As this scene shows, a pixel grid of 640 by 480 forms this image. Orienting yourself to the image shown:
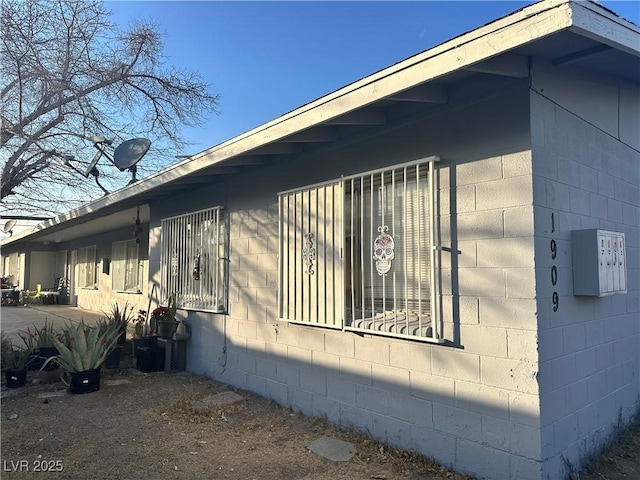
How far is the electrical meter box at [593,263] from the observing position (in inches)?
127

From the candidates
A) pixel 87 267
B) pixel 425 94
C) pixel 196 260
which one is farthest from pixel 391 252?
pixel 87 267

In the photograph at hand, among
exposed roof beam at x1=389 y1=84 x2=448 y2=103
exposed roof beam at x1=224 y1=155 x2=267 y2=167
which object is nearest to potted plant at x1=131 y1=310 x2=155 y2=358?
exposed roof beam at x1=224 y1=155 x2=267 y2=167

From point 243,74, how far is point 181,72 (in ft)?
24.0

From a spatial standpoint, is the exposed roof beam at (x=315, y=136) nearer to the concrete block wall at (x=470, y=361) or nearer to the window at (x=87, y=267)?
the concrete block wall at (x=470, y=361)

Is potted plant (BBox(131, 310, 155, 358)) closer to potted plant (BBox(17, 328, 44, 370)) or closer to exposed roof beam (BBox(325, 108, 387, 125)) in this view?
potted plant (BBox(17, 328, 44, 370))

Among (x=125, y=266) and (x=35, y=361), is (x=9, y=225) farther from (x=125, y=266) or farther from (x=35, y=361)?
(x=35, y=361)

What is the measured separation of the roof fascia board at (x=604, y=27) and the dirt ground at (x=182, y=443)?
278 centimetres

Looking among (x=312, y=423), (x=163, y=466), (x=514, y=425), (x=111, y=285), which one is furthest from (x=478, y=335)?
(x=111, y=285)

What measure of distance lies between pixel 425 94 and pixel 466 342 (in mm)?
1823

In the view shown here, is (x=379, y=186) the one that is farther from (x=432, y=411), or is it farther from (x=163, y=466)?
(x=163, y=466)

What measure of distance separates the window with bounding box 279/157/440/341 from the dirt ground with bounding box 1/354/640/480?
0.97 meters

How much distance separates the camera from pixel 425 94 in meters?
3.35

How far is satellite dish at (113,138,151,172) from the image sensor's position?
A: 7034mm

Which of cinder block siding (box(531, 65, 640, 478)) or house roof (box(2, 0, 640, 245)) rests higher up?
house roof (box(2, 0, 640, 245))
